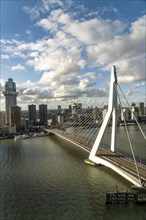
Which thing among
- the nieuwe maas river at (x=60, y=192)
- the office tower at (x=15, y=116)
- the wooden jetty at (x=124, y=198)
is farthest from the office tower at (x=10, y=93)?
the wooden jetty at (x=124, y=198)

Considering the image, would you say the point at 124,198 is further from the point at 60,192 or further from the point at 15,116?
the point at 15,116

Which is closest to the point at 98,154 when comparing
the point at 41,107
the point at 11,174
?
the point at 11,174

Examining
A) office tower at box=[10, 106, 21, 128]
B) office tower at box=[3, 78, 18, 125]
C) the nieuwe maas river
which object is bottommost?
the nieuwe maas river

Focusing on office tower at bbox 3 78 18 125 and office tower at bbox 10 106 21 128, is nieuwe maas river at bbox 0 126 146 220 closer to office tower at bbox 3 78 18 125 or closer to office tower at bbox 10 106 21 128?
office tower at bbox 10 106 21 128

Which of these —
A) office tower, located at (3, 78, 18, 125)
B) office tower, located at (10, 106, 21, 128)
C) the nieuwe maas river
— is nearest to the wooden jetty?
the nieuwe maas river

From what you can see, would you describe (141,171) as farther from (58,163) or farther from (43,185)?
(58,163)
